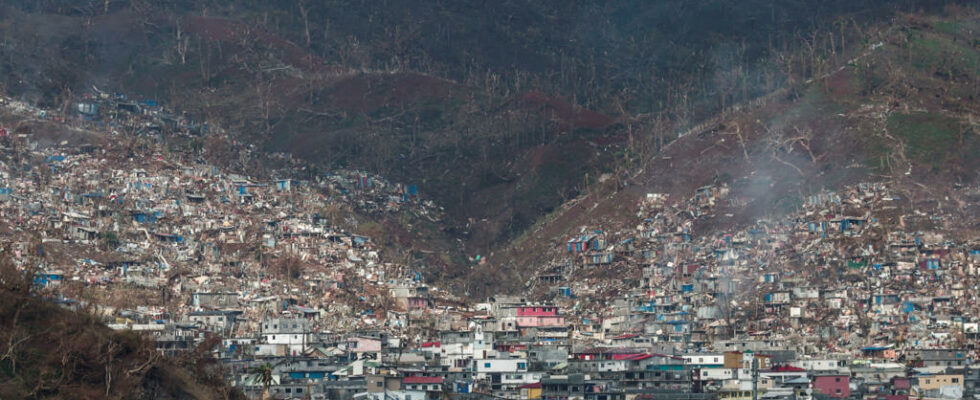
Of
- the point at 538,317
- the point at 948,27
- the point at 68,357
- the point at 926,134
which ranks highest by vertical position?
the point at 948,27

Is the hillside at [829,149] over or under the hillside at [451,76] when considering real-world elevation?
under

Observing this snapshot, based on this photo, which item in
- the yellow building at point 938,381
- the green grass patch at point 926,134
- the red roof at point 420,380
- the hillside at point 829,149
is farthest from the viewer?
the green grass patch at point 926,134

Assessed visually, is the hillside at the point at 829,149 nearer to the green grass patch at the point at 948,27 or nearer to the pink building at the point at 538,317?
the green grass patch at the point at 948,27

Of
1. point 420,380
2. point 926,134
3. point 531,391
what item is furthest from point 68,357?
point 926,134

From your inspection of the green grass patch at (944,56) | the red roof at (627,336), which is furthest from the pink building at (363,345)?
the green grass patch at (944,56)

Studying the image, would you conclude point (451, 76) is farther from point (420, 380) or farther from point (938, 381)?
point (420, 380)

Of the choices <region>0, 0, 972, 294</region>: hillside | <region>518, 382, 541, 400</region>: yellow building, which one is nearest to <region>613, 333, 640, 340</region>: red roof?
<region>518, 382, 541, 400</region>: yellow building
